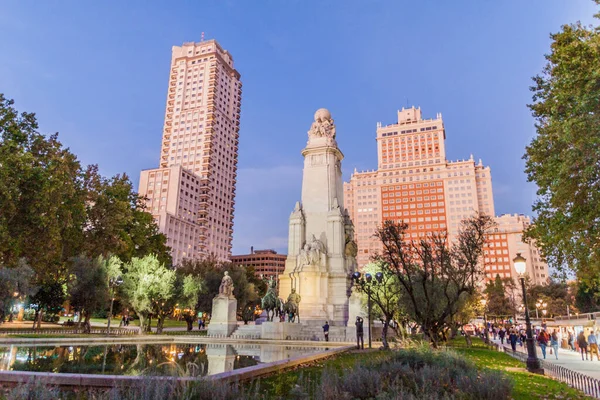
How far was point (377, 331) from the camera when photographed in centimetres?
3478

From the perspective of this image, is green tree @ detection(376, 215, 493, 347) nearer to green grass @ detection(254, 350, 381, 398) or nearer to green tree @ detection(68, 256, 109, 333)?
green grass @ detection(254, 350, 381, 398)

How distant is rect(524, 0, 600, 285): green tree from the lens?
44.0 ft

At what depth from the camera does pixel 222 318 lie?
3409 centimetres

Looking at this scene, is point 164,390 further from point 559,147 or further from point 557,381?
point 559,147

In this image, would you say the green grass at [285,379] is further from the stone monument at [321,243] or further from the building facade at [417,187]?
the building facade at [417,187]

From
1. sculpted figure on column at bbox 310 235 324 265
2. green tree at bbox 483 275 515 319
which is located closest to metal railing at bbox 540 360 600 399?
sculpted figure on column at bbox 310 235 324 265

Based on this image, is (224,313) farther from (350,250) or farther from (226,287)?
(350,250)

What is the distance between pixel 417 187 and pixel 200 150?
253 feet

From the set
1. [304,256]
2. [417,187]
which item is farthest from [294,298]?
[417,187]

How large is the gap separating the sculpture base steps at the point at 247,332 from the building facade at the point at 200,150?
88.0 meters

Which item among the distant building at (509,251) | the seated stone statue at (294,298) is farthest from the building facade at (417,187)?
the seated stone statue at (294,298)

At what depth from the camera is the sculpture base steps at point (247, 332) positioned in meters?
31.7

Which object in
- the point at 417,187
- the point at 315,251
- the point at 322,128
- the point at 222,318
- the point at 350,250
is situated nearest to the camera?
the point at 222,318

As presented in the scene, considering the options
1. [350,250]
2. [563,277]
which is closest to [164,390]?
[563,277]
